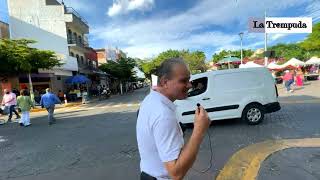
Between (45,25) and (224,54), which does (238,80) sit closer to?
(45,25)

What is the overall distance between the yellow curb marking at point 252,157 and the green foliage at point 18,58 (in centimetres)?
2036

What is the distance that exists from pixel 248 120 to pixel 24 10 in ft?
109

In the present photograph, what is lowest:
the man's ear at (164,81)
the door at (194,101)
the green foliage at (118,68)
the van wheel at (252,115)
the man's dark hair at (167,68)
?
the van wheel at (252,115)

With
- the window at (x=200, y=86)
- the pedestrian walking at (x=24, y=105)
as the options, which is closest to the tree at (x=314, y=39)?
the window at (x=200, y=86)

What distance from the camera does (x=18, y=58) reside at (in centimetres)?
2338

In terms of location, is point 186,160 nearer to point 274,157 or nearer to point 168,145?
point 168,145

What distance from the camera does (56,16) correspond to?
37219 mm

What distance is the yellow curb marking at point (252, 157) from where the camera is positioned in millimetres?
5420

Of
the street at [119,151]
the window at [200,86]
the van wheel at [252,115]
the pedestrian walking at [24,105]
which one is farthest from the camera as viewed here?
the pedestrian walking at [24,105]

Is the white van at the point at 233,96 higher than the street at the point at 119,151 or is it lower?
higher

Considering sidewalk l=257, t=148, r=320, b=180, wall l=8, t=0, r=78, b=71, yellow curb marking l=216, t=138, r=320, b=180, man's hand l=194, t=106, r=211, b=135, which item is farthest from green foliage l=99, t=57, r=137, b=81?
man's hand l=194, t=106, r=211, b=135

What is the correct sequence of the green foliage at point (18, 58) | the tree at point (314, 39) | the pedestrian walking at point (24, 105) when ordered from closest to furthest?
1. the pedestrian walking at point (24, 105)
2. the green foliage at point (18, 58)
3. the tree at point (314, 39)

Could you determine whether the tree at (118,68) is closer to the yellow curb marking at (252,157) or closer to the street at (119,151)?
the street at (119,151)

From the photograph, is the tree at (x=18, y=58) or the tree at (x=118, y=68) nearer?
the tree at (x=18, y=58)
